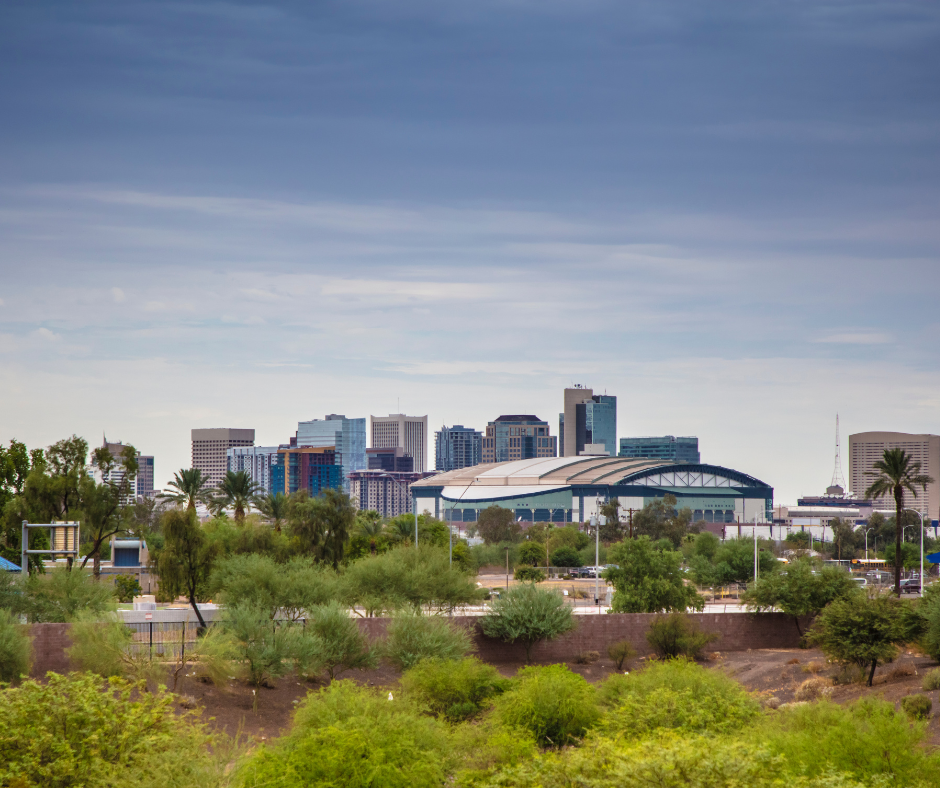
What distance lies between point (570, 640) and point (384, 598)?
9.05 meters

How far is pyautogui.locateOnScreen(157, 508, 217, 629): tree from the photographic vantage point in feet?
164

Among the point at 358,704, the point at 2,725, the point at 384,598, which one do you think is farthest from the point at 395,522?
the point at 2,725

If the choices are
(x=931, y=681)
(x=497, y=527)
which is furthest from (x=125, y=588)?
(x=497, y=527)


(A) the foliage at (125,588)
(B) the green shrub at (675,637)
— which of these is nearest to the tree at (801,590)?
(B) the green shrub at (675,637)

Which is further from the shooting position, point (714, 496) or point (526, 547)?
point (714, 496)

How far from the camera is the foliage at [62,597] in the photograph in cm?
4566

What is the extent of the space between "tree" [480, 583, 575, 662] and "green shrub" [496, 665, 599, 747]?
15.9 meters

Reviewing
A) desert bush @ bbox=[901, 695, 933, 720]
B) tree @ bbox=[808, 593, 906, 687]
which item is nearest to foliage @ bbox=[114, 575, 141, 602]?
tree @ bbox=[808, 593, 906, 687]

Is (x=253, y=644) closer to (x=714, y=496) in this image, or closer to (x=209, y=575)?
(x=209, y=575)

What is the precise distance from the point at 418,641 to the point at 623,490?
450 ft

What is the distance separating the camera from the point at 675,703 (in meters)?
29.3

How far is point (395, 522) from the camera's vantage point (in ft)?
251

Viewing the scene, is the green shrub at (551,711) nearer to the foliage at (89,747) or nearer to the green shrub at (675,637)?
the foliage at (89,747)

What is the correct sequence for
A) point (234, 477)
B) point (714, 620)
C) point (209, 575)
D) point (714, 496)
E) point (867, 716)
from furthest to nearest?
point (714, 496) < point (234, 477) < point (714, 620) < point (209, 575) < point (867, 716)
